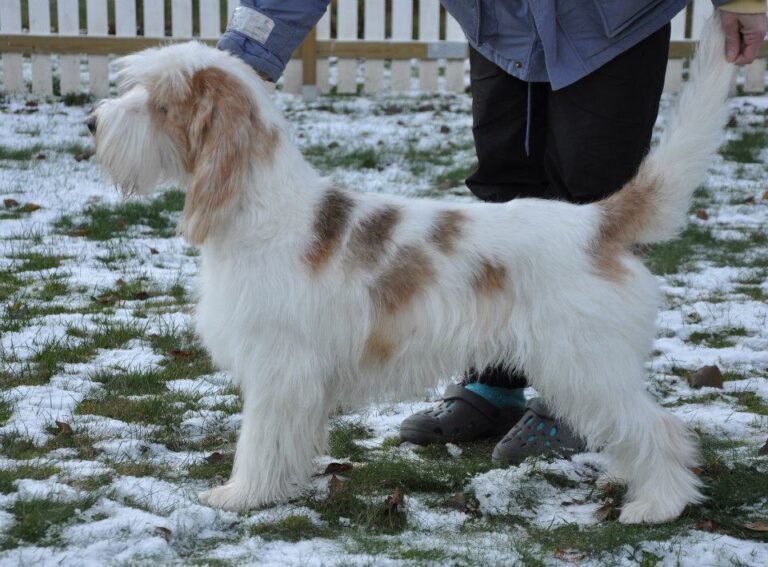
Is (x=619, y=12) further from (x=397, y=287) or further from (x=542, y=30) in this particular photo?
(x=397, y=287)

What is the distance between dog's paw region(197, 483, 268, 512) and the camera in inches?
129

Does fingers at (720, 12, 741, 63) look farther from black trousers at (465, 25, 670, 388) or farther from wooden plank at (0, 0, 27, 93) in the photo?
wooden plank at (0, 0, 27, 93)

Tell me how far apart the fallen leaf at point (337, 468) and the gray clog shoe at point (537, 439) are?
610 millimetres

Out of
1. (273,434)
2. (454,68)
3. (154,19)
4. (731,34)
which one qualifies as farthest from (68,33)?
(731,34)

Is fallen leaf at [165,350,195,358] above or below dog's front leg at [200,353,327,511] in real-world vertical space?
below

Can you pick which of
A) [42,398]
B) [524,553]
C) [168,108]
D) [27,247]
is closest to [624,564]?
[524,553]

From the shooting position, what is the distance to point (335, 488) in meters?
3.39

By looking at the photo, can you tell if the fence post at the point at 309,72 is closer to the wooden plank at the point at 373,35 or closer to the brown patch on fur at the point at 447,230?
the wooden plank at the point at 373,35

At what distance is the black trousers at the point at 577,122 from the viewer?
3609mm

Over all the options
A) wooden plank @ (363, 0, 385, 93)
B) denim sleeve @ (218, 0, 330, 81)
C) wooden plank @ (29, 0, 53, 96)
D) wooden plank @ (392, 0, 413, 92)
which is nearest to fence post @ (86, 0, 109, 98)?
wooden plank @ (29, 0, 53, 96)

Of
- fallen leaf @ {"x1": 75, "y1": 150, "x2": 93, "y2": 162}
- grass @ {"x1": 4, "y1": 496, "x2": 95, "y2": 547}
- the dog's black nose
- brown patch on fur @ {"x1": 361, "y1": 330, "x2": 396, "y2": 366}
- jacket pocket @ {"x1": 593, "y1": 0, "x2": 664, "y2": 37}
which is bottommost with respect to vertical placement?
grass @ {"x1": 4, "y1": 496, "x2": 95, "y2": 547}

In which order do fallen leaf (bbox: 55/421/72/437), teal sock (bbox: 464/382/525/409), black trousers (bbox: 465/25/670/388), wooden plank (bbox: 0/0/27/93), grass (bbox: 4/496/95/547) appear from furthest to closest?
wooden plank (bbox: 0/0/27/93) → teal sock (bbox: 464/382/525/409) → fallen leaf (bbox: 55/421/72/437) → black trousers (bbox: 465/25/670/388) → grass (bbox: 4/496/95/547)

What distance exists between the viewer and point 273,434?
328 centimetres

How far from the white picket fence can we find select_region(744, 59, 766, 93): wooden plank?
11 mm
